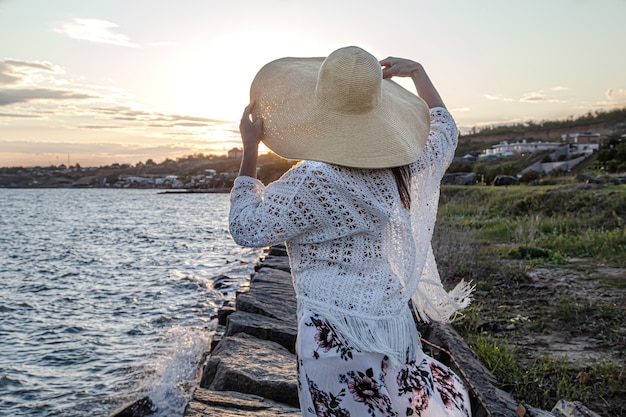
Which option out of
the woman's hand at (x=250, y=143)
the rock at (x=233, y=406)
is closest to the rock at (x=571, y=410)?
the rock at (x=233, y=406)

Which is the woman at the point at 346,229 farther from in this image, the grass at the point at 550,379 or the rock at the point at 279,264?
the rock at the point at 279,264

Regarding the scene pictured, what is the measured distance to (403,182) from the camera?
252 centimetres

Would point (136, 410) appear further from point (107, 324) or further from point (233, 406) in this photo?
point (107, 324)

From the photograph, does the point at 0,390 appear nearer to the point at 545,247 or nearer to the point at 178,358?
the point at 178,358

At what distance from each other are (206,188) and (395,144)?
447ft

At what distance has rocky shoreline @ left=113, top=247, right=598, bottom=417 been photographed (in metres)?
3.61

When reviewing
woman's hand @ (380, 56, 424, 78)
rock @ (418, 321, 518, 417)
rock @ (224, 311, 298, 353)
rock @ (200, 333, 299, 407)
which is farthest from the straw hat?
rock @ (224, 311, 298, 353)

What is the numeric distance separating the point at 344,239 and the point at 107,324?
929 centimetres

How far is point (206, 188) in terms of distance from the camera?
13638cm

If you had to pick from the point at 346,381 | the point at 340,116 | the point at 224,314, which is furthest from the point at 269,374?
the point at 224,314

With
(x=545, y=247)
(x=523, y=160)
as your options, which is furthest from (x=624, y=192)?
(x=523, y=160)

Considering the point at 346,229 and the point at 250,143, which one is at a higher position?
the point at 250,143

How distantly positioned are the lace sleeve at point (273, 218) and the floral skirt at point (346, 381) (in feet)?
1.04

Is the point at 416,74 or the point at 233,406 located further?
the point at 233,406
